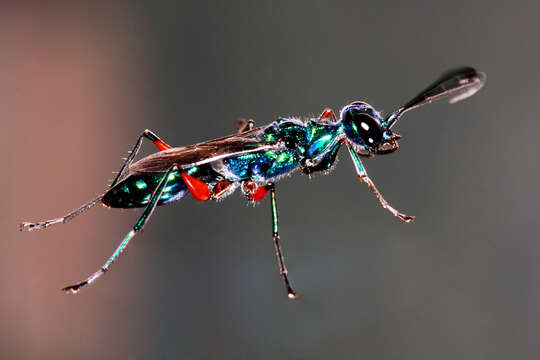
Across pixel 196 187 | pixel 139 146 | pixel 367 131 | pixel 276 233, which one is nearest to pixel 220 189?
pixel 196 187

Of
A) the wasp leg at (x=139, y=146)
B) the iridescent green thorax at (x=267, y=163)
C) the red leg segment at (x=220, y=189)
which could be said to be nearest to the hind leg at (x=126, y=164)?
the wasp leg at (x=139, y=146)

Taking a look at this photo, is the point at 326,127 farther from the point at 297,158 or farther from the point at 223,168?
the point at 223,168

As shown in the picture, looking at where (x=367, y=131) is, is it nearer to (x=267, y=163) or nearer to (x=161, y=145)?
(x=267, y=163)

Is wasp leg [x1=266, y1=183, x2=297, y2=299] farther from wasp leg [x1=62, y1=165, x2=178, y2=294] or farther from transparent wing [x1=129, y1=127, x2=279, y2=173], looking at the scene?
wasp leg [x1=62, y1=165, x2=178, y2=294]

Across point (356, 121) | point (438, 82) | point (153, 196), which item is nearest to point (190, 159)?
point (153, 196)

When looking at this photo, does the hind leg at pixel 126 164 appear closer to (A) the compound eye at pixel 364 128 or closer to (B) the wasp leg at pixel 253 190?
(B) the wasp leg at pixel 253 190

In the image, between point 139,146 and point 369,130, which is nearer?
point 369,130
